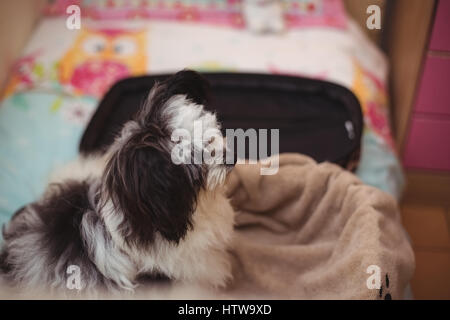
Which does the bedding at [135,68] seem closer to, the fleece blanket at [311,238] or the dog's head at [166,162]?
the fleece blanket at [311,238]

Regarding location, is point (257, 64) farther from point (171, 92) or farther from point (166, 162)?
point (166, 162)

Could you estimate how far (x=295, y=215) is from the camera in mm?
1542

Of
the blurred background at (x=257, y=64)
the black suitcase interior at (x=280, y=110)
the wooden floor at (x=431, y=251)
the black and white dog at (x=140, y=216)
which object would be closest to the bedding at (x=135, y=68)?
the blurred background at (x=257, y=64)

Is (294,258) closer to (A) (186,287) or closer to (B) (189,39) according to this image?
(A) (186,287)

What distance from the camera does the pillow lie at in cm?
248

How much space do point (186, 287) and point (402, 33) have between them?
1.66m

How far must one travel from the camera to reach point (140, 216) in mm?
1001

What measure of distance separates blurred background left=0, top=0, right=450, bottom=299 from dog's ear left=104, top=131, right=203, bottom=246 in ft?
2.28

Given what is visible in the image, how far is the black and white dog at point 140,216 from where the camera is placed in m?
0.97

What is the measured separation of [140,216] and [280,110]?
1.17 m

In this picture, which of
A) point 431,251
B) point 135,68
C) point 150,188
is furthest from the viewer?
point 135,68

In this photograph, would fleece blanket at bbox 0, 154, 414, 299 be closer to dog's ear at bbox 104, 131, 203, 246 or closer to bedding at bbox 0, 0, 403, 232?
dog's ear at bbox 104, 131, 203, 246

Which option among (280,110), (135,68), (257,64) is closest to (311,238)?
(280,110)
